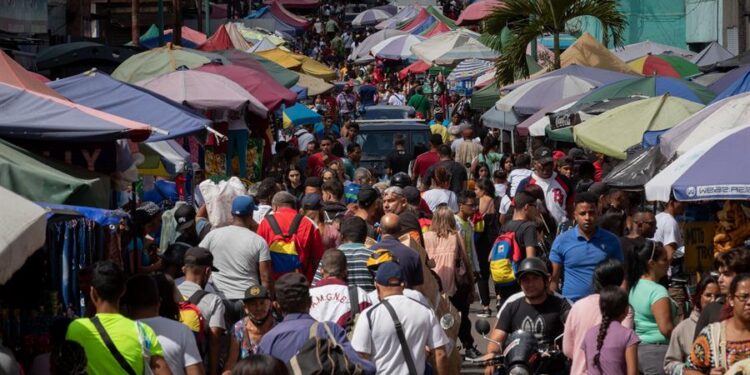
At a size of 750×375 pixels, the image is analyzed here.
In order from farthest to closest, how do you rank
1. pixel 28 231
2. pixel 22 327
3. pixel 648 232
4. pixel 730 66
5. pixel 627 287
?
1. pixel 730 66
2. pixel 648 232
3. pixel 627 287
4. pixel 22 327
5. pixel 28 231

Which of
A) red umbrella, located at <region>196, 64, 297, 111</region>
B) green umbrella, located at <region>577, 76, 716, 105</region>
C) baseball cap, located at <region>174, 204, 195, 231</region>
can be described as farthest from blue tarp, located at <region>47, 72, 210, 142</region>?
green umbrella, located at <region>577, 76, 716, 105</region>

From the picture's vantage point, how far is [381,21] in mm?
69562

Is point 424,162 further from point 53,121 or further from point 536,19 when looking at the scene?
point 53,121

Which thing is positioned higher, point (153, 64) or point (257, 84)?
point (153, 64)

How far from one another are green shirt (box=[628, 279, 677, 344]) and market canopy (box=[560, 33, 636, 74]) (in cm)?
1432

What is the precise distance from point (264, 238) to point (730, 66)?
31.3ft

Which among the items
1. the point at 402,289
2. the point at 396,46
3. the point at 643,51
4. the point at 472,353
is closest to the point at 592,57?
the point at 643,51

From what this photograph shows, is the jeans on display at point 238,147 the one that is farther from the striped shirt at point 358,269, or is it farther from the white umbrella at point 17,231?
the white umbrella at point 17,231

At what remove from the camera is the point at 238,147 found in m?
19.0

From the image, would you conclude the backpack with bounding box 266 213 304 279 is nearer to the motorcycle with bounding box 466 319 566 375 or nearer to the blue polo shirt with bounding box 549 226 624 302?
the blue polo shirt with bounding box 549 226 624 302

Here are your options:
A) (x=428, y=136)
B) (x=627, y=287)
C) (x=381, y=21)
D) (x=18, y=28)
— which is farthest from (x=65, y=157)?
(x=381, y=21)

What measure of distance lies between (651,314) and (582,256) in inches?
73.4

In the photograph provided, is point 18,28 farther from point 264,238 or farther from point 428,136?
point 264,238

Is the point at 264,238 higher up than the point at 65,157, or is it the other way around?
the point at 65,157
